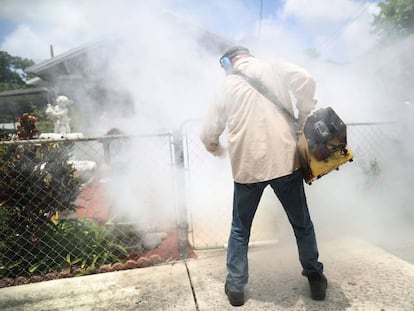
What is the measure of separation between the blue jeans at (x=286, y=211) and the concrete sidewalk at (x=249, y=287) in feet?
0.76

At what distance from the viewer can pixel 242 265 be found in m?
2.17

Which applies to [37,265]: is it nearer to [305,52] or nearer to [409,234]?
[409,234]

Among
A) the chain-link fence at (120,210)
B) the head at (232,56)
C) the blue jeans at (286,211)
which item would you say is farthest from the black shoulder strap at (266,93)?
the chain-link fence at (120,210)

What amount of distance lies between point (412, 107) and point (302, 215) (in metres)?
2.93

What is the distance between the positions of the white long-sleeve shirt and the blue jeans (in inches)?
3.7

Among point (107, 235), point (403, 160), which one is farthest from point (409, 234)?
point (107, 235)

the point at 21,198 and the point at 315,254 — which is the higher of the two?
the point at 21,198

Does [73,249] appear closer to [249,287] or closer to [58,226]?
[58,226]

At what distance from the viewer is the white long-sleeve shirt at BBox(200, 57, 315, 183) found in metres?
1.96

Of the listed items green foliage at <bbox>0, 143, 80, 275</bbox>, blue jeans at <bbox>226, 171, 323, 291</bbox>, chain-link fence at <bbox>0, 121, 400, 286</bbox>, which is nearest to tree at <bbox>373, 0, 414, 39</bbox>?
chain-link fence at <bbox>0, 121, 400, 286</bbox>

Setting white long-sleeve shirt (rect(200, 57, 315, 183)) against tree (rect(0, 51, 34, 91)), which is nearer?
white long-sleeve shirt (rect(200, 57, 315, 183))

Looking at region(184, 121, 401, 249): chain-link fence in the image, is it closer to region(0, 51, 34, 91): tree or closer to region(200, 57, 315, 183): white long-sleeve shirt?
region(200, 57, 315, 183): white long-sleeve shirt

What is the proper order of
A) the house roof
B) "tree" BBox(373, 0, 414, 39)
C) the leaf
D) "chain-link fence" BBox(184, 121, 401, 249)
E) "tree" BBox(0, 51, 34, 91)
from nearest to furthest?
the leaf → "chain-link fence" BBox(184, 121, 401, 249) → the house roof → "tree" BBox(373, 0, 414, 39) → "tree" BBox(0, 51, 34, 91)

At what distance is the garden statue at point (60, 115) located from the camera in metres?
9.00
